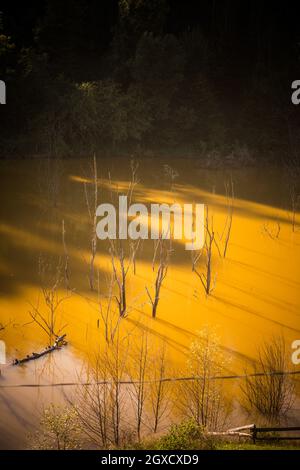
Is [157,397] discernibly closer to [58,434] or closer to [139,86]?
[58,434]

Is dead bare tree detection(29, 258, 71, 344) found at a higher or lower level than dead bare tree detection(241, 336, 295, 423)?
higher

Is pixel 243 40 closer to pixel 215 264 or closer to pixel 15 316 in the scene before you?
pixel 215 264

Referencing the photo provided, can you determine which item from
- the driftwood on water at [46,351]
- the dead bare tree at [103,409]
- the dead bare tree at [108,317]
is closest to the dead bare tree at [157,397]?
the dead bare tree at [103,409]

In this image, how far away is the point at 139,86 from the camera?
18594 millimetres

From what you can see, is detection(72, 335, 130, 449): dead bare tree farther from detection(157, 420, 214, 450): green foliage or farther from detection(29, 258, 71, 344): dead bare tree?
detection(29, 258, 71, 344): dead bare tree

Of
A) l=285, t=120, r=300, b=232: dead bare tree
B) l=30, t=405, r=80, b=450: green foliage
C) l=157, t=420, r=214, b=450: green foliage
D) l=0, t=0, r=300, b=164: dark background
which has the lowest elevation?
l=30, t=405, r=80, b=450: green foliage

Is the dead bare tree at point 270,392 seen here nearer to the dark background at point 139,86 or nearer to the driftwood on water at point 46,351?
Result: the driftwood on water at point 46,351

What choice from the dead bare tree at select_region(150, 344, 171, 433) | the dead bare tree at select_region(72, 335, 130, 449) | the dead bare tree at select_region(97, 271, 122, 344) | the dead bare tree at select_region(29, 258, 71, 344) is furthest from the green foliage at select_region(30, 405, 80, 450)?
the dead bare tree at select_region(29, 258, 71, 344)

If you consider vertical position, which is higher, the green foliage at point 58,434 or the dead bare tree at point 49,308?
the dead bare tree at point 49,308

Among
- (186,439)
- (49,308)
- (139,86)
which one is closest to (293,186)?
(49,308)

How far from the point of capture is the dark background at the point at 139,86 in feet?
54.3

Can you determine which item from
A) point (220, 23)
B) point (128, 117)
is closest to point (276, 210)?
point (128, 117)

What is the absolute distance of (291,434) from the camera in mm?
5258

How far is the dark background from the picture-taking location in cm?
1655
